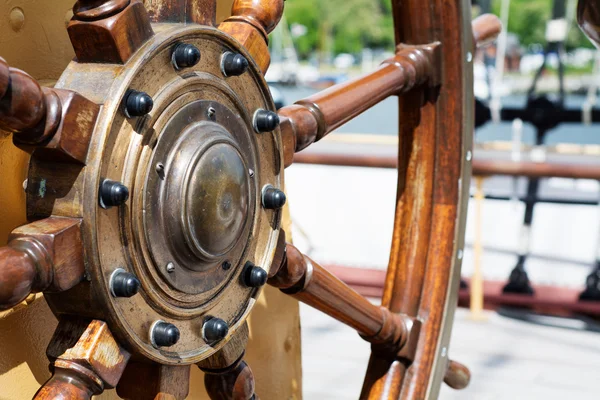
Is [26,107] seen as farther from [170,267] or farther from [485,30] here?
[485,30]

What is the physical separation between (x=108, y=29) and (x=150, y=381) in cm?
25

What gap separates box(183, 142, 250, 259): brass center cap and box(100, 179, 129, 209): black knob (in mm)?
65

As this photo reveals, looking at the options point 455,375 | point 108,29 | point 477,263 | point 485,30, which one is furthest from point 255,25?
point 477,263

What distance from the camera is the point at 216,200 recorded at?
0.56 metres

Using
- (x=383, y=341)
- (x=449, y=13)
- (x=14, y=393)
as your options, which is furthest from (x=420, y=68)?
(x=14, y=393)

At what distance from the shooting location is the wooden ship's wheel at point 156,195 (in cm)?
47

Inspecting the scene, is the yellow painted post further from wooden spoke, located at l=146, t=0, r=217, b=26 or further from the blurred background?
wooden spoke, located at l=146, t=0, r=217, b=26

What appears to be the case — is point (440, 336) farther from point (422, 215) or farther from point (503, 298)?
point (503, 298)

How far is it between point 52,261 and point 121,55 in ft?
0.44

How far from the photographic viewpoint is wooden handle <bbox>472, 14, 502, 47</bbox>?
100 centimetres

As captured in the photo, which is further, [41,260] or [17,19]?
[17,19]

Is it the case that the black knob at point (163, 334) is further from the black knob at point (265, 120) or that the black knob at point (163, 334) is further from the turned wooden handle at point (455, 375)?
the turned wooden handle at point (455, 375)

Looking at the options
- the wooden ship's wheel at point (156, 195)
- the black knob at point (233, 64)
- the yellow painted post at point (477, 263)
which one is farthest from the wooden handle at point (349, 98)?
the yellow painted post at point (477, 263)

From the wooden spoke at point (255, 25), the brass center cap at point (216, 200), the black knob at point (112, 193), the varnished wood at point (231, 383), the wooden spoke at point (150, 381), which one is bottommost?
the varnished wood at point (231, 383)
